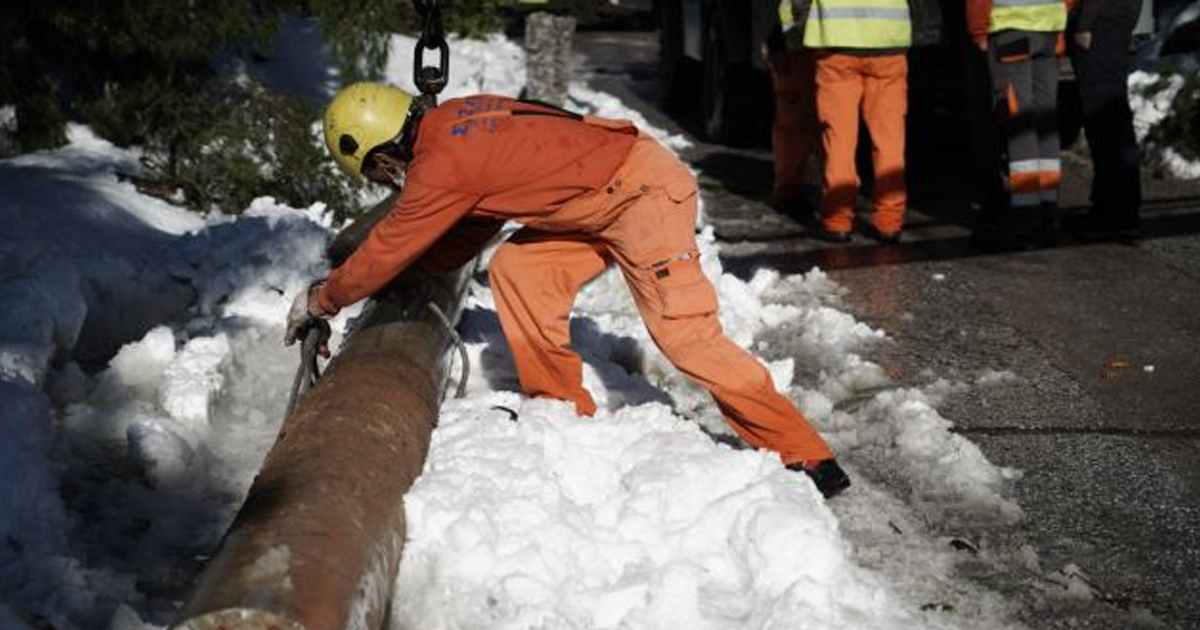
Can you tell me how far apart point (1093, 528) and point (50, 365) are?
3.55 meters

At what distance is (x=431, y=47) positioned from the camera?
16.8 feet

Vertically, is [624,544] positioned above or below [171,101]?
below

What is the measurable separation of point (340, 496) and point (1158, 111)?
7.81m

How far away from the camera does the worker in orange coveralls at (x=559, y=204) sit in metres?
4.21

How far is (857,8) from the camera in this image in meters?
7.55

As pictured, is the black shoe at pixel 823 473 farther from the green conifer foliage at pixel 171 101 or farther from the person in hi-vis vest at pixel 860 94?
the green conifer foliage at pixel 171 101

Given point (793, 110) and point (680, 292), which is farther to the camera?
point (793, 110)

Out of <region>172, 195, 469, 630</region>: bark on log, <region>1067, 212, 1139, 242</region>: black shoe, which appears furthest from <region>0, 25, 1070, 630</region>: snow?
<region>1067, 212, 1139, 242</region>: black shoe

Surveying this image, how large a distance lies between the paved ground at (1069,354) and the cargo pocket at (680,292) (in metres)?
1.15

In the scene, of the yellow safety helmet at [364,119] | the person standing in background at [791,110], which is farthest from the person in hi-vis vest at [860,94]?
the yellow safety helmet at [364,119]

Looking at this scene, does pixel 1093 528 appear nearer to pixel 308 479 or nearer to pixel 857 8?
pixel 308 479

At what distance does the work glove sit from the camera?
175 inches

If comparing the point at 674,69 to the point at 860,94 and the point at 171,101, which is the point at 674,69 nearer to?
the point at 860,94

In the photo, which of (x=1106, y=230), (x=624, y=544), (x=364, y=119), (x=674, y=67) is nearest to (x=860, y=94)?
(x=1106, y=230)
